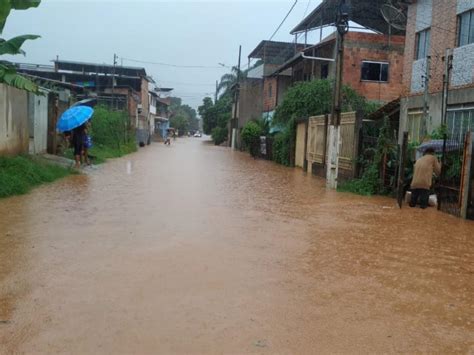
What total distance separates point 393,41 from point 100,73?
35017 millimetres

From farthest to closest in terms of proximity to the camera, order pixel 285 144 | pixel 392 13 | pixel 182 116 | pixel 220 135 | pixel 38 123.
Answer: pixel 182 116 → pixel 220 135 → pixel 285 144 → pixel 392 13 → pixel 38 123

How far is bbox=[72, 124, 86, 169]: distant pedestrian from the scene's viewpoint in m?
18.1

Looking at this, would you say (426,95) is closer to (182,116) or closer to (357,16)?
(357,16)

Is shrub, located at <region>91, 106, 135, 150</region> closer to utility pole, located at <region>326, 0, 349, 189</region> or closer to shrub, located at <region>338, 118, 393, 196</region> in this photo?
utility pole, located at <region>326, 0, 349, 189</region>

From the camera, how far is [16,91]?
15.0 meters

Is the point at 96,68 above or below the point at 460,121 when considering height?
above

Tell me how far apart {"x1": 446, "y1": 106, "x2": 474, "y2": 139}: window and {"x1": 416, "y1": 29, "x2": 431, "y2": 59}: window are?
290 centimetres

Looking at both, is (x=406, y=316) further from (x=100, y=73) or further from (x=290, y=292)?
(x=100, y=73)

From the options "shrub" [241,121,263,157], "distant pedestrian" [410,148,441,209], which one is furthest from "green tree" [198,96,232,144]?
"distant pedestrian" [410,148,441,209]

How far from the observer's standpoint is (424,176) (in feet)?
37.8

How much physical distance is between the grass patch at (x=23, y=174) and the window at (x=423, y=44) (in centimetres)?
1248

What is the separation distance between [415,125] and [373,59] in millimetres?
11507

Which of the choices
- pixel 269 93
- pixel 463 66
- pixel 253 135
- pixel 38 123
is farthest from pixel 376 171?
pixel 269 93

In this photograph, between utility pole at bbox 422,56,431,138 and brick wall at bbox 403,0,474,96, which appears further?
utility pole at bbox 422,56,431,138
